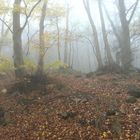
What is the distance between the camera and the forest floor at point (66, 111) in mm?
7352

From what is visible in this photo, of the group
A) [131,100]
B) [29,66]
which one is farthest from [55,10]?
[131,100]

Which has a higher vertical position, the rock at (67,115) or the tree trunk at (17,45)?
the tree trunk at (17,45)

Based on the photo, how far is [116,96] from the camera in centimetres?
997

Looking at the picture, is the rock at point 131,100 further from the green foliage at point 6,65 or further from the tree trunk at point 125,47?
the tree trunk at point 125,47

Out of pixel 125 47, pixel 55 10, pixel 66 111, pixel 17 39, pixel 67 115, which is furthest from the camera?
pixel 55 10

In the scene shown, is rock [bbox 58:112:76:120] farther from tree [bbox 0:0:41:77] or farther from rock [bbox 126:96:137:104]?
tree [bbox 0:0:41:77]

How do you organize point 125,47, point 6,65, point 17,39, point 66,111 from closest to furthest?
point 66,111
point 6,65
point 17,39
point 125,47

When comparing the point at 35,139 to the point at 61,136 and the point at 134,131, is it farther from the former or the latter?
the point at 134,131

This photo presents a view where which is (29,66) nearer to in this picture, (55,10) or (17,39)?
(17,39)

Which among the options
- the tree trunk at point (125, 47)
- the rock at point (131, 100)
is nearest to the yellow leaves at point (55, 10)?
the tree trunk at point (125, 47)

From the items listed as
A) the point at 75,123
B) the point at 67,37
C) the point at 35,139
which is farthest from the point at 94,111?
the point at 67,37

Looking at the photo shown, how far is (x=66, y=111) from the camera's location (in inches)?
354

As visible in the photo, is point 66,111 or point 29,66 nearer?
point 66,111

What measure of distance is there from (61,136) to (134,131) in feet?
6.28
